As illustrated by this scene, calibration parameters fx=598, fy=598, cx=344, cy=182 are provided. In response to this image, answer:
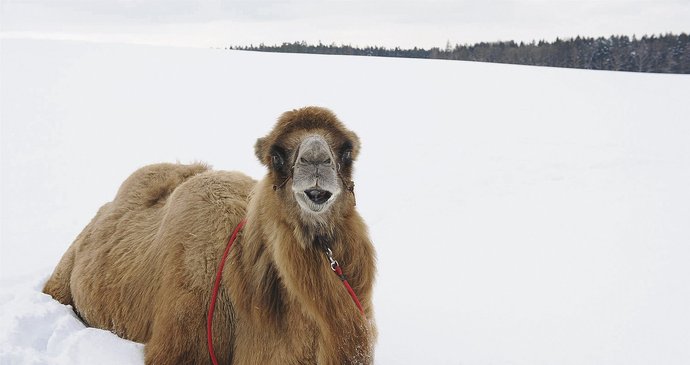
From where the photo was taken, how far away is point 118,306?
4.25 meters

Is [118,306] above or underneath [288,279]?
underneath

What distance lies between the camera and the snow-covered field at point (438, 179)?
531 centimetres

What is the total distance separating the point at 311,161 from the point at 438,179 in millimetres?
10978

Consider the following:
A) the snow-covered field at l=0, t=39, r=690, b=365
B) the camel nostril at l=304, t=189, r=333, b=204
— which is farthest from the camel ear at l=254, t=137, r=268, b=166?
the snow-covered field at l=0, t=39, r=690, b=365

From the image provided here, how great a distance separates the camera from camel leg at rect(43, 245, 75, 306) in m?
5.00

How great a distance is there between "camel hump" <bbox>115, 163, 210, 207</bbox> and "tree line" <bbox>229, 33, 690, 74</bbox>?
230 ft

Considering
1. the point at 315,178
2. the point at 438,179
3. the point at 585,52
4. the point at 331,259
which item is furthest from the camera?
the point at 585,52

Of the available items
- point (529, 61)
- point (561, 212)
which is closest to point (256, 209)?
point (561, 212)

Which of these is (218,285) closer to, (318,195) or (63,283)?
(318,195)

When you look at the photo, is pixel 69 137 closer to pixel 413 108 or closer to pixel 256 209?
pixel 413 108

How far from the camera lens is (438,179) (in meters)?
13.7

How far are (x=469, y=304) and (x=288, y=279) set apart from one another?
3672 millimetres

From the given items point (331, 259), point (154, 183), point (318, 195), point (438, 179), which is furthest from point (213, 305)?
point (438, 179)

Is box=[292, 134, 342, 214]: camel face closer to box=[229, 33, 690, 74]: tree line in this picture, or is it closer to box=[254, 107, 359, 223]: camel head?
box=[254, 107, 359, 223]: camel head
